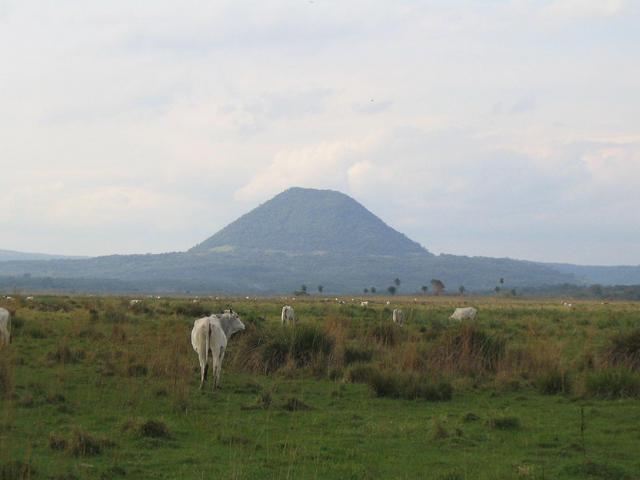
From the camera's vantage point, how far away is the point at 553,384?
721 inches

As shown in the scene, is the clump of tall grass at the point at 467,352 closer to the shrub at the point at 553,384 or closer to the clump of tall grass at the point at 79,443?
the shrub at the point at 553,384

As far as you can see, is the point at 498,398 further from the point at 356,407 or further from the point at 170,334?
the point at 170,334

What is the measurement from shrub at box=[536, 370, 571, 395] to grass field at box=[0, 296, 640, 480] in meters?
0.03

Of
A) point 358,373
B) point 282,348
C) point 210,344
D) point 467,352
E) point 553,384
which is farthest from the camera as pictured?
point 282,348

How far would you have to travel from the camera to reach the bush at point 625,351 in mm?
20405

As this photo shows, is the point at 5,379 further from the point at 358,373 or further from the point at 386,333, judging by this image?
the point at 386,333

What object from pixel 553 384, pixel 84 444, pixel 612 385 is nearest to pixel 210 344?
pixel 84 444

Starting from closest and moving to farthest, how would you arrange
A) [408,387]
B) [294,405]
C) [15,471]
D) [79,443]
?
[15,471] < [79,443] < [294,405] < [408,387]

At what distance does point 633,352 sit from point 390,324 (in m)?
8.06

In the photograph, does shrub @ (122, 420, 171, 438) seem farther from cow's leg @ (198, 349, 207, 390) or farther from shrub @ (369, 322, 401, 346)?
shrub @ (369, 322, 401, 346)

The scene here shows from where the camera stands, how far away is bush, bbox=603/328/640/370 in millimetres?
20405

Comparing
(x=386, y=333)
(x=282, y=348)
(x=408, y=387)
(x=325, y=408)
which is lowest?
(x=325, y=408)

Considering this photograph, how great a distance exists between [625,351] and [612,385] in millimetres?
3660

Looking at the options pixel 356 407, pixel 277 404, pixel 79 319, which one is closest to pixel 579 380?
pixel 356 407
